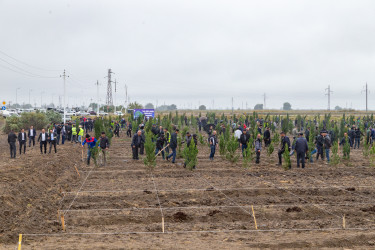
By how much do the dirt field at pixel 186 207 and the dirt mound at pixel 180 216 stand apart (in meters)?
0.02

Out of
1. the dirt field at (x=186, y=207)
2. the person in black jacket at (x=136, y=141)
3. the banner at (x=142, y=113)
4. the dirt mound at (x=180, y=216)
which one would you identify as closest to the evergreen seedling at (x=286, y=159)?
the dirt field at (x=186, y=207)

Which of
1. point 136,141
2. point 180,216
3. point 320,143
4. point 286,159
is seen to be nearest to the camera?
point 180,216

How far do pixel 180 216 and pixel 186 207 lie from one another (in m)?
0.66

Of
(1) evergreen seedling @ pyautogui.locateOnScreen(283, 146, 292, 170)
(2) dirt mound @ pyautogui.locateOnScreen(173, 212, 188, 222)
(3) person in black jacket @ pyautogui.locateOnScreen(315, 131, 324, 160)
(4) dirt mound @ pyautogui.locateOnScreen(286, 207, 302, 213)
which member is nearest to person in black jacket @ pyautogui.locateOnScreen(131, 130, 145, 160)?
(1) evergreen seedling @ pyautogui.locateOnScreen(283, 146, 292, 170)

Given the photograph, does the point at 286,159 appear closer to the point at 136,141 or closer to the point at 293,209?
the point at 293,209

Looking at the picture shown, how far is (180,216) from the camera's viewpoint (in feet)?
29.7

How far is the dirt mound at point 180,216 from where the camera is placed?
29.3 feet

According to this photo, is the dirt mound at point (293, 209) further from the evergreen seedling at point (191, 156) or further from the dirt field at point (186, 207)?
the evergreen seedling at point (191, 156)

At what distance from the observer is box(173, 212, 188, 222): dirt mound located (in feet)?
29.3

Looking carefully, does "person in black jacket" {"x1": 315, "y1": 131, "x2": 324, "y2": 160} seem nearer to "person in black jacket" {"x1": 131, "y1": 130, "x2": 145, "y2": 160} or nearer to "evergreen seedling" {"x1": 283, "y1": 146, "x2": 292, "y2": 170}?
"evergreen seedling" {"x1": 283, "y1": 146, "x2": 292, "y2": 170}

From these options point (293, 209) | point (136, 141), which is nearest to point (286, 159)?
point (293, 209)

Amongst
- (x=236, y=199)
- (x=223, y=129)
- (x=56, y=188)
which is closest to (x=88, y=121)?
(x=223, y=129)

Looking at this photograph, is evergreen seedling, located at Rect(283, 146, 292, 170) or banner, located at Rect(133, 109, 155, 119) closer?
evergreen seedling, located at Rect(283, 146, 292, 170)

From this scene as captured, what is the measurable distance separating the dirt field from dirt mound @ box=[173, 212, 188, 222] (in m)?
0.02
